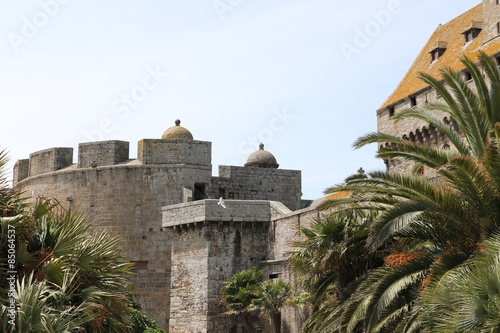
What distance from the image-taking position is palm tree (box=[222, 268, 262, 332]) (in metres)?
24.4

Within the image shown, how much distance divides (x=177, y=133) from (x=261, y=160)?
3.38 metres

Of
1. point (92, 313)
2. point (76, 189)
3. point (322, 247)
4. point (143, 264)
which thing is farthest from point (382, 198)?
point (76, 189)

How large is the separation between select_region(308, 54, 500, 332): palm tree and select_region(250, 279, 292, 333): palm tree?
817 centimetres

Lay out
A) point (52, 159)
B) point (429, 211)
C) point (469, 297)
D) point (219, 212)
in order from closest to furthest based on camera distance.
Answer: point (469, 297)
point (429, 211)
point (219, 212)
point (52, 159)

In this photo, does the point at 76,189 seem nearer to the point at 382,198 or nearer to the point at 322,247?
the point at 322,247

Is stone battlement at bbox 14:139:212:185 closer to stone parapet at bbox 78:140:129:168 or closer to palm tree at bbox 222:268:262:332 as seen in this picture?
stone parapet at bbox 78:140:129:168

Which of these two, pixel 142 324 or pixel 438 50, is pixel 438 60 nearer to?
pixel 438 50

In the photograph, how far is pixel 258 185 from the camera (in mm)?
31484

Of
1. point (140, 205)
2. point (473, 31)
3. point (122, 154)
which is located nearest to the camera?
point (473, 31)

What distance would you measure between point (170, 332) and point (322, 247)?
10.2 metres

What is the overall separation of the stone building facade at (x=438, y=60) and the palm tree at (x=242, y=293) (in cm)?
791

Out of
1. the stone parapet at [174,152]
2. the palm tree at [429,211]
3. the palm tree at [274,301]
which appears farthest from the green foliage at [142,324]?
the palm tree at [429,211]

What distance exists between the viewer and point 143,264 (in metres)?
29.6

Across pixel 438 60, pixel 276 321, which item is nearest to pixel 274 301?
pixel 276 321
